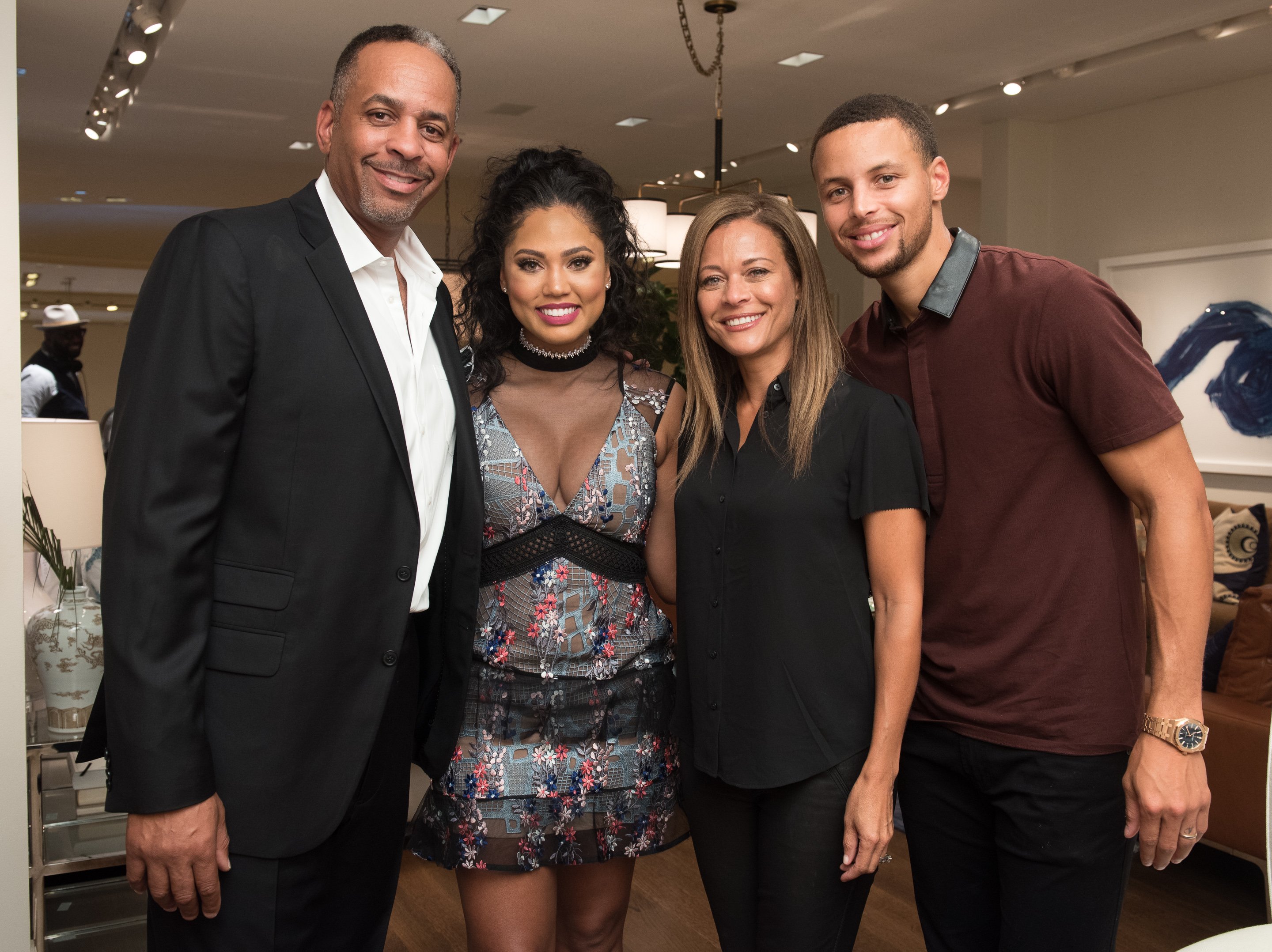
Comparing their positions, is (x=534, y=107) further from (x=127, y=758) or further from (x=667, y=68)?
(x=127, y=758)

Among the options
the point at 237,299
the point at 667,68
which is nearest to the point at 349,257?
the point at 237,299

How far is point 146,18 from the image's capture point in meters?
4.95

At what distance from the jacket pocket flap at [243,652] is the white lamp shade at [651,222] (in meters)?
3.17

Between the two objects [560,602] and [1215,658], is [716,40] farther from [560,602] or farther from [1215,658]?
[560,602]

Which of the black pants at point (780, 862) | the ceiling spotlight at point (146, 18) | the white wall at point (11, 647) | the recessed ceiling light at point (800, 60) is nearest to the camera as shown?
the black pants at point (780, 862)

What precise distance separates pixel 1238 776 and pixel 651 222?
117 inches

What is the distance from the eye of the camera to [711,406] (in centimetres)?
192

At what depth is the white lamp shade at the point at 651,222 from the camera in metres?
4.41

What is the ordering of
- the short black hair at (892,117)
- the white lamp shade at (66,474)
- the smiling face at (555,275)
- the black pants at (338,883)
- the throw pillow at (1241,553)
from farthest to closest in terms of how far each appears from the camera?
the throw pillow at (1241,553), the white lamp shade at (66,474), the smiling face at (555,275), the short black hair at (892,117), the black pants at (338,883)

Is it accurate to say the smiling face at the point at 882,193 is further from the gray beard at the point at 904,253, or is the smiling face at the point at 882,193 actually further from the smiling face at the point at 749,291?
the smiling face at the point at 749,291

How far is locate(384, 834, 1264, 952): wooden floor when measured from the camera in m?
3.02

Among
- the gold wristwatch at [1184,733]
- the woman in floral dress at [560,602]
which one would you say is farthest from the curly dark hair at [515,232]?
the gold wristwatch at [1184,733]

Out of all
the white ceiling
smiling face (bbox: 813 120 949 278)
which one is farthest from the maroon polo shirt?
the white ceiling

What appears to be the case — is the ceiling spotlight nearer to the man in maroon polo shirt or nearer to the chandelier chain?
the chandelier chain
